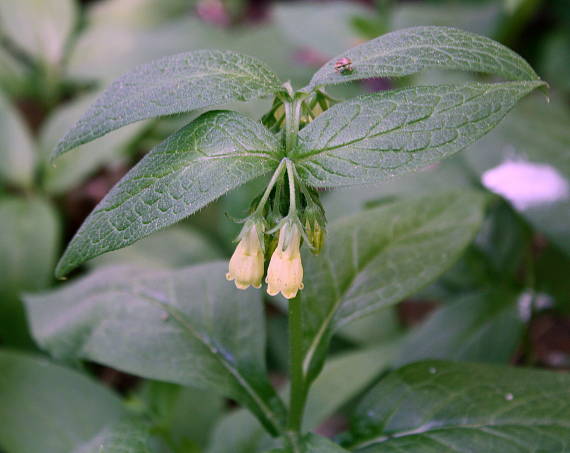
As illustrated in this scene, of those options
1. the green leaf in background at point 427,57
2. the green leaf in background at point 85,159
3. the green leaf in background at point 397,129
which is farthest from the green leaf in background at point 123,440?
the green leaf in background at point 85,159

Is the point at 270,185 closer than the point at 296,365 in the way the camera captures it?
Yes

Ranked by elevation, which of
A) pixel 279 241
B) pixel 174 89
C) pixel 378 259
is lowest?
pixel 378 259

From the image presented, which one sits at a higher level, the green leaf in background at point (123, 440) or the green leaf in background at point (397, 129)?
the green leaf in background at point (397, 129)

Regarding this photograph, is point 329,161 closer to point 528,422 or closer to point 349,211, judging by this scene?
point 528,422

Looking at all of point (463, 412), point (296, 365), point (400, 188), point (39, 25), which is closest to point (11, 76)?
point (39, 25)

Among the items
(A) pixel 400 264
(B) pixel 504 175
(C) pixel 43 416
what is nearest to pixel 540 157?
(B) pixel 504 175

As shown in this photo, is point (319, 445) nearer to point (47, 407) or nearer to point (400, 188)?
point (47, 407)

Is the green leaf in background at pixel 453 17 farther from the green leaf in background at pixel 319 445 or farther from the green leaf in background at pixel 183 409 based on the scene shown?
the green leaf in background at pixel 319 445
